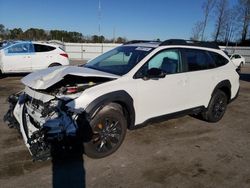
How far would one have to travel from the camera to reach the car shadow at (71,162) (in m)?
3.81

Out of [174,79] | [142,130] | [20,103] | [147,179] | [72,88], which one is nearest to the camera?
[147,179]

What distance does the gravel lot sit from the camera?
3861 millimetres

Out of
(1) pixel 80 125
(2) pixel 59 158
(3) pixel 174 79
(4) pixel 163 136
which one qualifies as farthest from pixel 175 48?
(2) pixel 59 158

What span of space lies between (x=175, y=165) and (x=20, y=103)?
2.74 m

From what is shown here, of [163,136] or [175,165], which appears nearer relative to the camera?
[175,165]

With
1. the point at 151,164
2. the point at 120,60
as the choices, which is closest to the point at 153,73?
the point at 120,60

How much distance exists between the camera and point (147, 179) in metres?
3.95

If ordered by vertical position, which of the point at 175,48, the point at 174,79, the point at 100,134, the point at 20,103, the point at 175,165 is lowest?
the point at 175,165

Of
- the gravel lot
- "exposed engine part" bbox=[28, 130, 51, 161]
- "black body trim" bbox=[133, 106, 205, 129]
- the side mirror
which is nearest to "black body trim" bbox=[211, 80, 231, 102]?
"black body trim" bbox=[133, 106, 205, 129]

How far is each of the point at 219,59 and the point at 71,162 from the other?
13.8 ft

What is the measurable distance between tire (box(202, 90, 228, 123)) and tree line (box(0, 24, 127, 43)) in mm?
47715

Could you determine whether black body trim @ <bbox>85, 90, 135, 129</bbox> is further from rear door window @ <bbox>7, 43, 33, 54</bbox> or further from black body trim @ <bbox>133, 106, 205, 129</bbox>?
rear door window @ <bbox>7, 43, 33, 54</bbox>

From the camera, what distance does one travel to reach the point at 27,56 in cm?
1271

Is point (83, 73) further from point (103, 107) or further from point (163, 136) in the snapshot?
point (163, 136)
